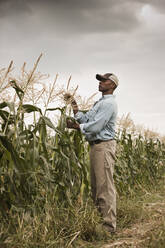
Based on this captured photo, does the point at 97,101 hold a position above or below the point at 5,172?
above

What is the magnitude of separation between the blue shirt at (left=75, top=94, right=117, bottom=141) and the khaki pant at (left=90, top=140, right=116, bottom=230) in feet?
0.46

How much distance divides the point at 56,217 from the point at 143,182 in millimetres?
4598

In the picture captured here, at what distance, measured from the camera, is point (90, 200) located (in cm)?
473

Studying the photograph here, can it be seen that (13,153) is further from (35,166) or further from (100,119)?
(100,119)

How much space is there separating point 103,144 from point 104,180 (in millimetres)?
489

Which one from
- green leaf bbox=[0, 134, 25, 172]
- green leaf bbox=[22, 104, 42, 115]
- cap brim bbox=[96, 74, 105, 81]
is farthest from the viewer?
cap brim bbox=[96, 74, 105, 81]

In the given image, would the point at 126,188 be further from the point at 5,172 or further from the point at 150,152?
the point at 5,172

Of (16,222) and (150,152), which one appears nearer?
(16,222)

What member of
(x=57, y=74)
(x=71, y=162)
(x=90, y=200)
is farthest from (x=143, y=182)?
(x=57, y=74)

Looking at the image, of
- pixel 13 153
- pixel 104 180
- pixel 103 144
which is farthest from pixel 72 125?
pixel 13 153

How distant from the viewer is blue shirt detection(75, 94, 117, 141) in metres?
4.31

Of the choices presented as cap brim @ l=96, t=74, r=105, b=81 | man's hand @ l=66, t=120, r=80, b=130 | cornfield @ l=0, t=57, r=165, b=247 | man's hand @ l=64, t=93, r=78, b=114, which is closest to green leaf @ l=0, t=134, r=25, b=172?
cornfield @ l=0, t=57, r=165, b=247

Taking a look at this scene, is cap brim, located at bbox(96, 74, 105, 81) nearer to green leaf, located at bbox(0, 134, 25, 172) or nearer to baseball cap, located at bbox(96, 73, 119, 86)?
baseball cap, located at bbox(96, 73, 119, 86)

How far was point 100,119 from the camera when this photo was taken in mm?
4320
